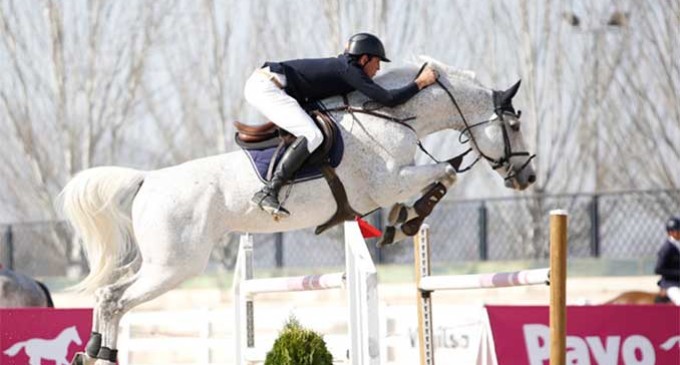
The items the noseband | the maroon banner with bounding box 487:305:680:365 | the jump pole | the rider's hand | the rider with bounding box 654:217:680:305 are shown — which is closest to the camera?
the jump pole

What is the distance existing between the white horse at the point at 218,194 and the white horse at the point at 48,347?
3.75 feet

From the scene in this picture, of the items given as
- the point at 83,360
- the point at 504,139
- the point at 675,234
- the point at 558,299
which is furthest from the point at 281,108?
the point at 675,234

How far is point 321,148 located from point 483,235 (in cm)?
1070

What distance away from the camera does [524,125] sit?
1905 cm

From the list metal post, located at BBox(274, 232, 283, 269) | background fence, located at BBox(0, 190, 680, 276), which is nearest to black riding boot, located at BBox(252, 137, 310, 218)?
background fence, located at BBox(0, 190, 680, 276)

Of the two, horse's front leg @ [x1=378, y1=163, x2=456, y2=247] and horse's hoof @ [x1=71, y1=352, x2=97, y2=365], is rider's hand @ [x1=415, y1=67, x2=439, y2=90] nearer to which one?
horse's front leg @ [x1=378, y1=163, x2=456, y2=247]

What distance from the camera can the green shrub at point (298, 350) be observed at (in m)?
6.56

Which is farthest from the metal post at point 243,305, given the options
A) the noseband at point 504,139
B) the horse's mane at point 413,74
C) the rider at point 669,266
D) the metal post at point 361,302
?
the rider at point 669,266

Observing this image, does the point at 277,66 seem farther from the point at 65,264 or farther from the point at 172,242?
the point at 65,264

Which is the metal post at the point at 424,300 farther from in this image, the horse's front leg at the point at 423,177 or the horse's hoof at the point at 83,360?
the horse's hoof at the point at 83,360

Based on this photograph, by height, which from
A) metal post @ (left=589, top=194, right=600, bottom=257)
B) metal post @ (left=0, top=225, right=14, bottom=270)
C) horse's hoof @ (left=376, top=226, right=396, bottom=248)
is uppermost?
metal post @ (left=0, top=225, right=14, bottom=270)

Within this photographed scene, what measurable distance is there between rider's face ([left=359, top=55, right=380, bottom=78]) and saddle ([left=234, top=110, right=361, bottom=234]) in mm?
296

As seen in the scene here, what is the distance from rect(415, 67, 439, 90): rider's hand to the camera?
6.96 meters

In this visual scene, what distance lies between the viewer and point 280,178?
6621 mm
